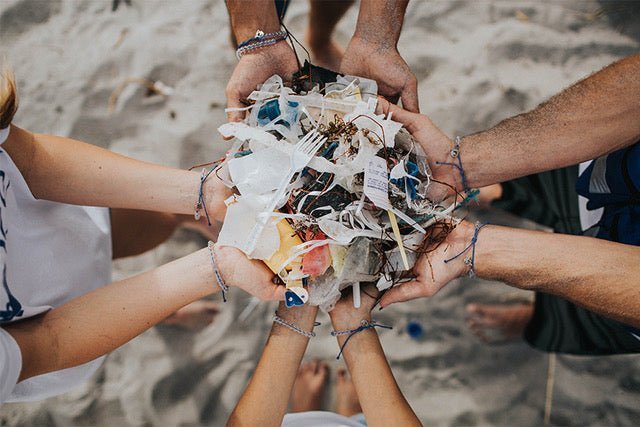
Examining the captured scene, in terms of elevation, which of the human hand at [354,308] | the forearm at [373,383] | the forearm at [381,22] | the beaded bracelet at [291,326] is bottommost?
the forearm at [373,383]

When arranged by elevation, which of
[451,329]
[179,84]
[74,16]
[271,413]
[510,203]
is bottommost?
[451,329]

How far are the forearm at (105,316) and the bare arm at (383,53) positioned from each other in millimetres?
830

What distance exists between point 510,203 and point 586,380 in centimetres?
91

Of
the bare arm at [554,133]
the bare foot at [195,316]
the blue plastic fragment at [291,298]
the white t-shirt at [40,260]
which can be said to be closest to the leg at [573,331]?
the bare arm at [554,133]

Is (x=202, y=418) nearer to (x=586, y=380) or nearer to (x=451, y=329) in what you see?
(x=451, y=329)

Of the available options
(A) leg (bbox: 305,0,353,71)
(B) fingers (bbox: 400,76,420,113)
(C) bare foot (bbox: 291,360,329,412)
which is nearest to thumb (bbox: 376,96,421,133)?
(B) fingers (bbox: 400,76,420,113)

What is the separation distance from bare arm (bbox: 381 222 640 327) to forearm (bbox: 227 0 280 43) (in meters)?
0.94

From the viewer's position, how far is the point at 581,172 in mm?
1801

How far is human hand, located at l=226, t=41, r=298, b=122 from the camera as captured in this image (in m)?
1.66

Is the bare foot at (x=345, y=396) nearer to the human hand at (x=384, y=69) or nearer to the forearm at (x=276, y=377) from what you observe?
the forearm at (x=276, y=377)

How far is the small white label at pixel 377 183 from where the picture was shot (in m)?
1.33

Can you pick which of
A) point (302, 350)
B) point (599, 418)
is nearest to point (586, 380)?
point (599, 418)

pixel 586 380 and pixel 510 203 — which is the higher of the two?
pixel 510 203

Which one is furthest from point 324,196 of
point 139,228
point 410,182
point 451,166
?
point 139,228
